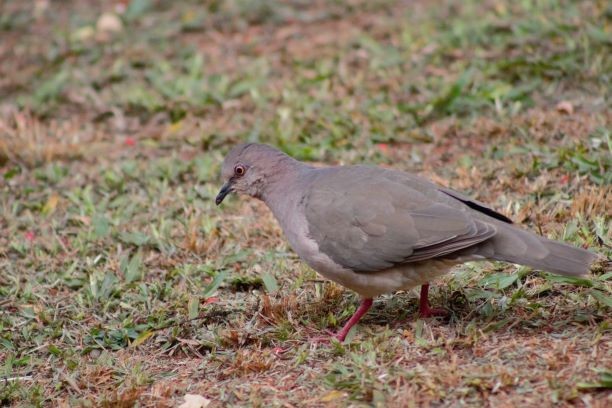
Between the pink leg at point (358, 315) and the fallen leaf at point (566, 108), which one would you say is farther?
the fallen leaf at point (566, 108)

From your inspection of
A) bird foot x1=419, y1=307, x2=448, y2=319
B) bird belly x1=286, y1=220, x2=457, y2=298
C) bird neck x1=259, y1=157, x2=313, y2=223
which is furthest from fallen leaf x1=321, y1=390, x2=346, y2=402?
bird neck x1=259, y1=157, x2=313, y2=223

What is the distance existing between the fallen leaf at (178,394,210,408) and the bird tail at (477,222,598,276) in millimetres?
1650

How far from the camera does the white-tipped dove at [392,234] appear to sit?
4613 millimetres

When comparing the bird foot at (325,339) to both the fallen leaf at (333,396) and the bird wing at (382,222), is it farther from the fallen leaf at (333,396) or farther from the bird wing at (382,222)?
the fallen leaf at (333,396)

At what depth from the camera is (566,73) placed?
8.02 metres

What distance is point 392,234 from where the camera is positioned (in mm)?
4805

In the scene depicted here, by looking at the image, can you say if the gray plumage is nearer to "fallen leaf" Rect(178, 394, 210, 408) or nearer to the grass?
the grass

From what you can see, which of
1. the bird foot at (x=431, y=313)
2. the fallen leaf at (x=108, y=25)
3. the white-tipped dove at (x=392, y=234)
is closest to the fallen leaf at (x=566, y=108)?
the white-tipped dove at (x=392, y=234)

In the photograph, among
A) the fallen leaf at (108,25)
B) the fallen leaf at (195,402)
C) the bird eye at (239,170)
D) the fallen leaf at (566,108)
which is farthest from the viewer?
the fallen leaf at (108,25)

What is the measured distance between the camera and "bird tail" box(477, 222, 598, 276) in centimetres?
449

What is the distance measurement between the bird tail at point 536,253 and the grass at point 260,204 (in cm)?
37

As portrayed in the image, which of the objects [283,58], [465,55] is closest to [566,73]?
[465,55]

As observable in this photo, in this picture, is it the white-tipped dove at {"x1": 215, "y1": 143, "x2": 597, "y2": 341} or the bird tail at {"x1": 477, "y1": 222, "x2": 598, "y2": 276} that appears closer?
the bird tail at {"x1": 477, "y1": 222, "x2": 598, "y2": 276}

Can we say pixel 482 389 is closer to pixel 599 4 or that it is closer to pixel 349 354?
pixel 349 354
